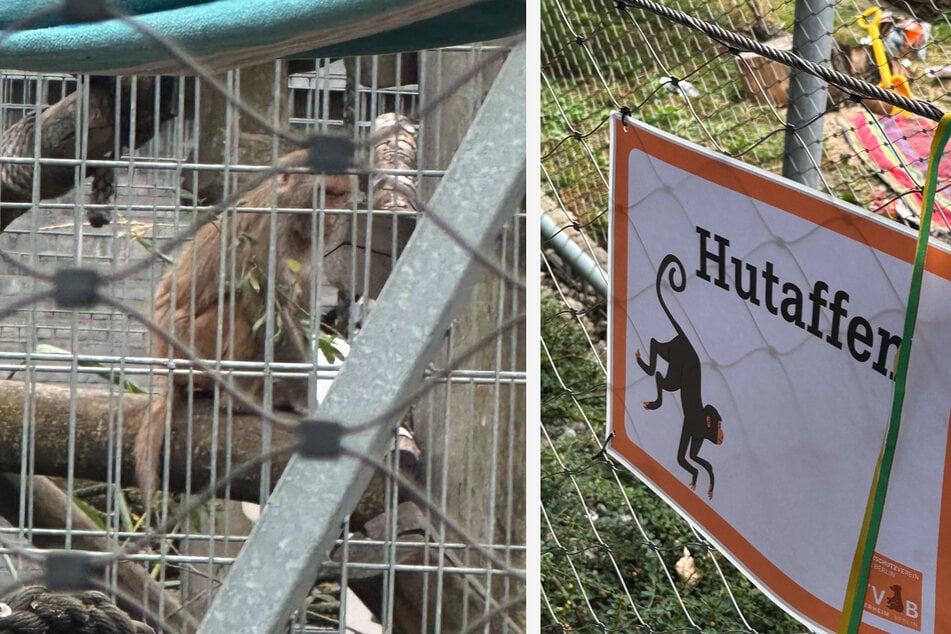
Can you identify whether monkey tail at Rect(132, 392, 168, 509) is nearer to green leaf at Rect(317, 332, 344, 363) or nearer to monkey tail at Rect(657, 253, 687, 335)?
green leaf at Rect(317, 332, 344, 363)

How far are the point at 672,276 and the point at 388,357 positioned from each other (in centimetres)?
16

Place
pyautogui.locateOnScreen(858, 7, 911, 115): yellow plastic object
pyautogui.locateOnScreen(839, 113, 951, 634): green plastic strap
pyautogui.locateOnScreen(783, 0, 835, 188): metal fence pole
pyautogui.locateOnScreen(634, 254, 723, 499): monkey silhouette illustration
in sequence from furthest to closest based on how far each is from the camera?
pyautogui.locateOnScreen(858, 7, 911, 115): yellow plastic object
pyautogui.locateOnScreen(783, 0, 835, 188): metal fence pole
pyautogui.locateOnScreen(634, 254, 723, 499): monkey silhouette illustration
pyautogui.locateOnScreen(839, 113, 951, 634): green plastic strap

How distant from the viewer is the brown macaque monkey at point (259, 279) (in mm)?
771

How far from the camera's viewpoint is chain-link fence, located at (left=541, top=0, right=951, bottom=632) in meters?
0.94

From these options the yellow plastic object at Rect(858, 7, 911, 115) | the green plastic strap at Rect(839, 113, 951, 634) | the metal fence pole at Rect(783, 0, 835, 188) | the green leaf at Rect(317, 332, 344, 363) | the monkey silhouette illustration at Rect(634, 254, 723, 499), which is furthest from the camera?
the yellow plastic object at Rect(858, 7, 911, 115)

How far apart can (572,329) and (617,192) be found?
997 millimetres

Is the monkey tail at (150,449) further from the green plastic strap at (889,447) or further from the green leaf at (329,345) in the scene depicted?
the green plastic strap at (889,447)

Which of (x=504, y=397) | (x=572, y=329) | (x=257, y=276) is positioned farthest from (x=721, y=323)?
(x=572, y=329)

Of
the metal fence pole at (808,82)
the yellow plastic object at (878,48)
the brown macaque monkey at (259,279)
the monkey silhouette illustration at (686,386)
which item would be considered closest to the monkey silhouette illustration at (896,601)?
the monkey silhouette illustration at (686,386)

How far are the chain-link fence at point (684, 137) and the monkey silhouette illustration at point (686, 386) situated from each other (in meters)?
0.11

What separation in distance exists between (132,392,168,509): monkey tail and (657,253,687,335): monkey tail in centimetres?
47

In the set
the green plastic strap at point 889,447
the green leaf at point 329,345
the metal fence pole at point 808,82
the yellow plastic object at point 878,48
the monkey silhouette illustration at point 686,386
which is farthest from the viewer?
the yellow plastic object at point 878,48

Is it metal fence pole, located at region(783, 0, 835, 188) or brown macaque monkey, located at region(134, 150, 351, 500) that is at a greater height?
metal fence pole, located at region(783, 0, 835, 188)

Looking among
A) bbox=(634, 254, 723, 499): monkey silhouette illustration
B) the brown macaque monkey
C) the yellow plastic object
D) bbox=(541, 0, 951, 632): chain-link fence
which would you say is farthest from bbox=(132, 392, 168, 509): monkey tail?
the yellow plastic object
